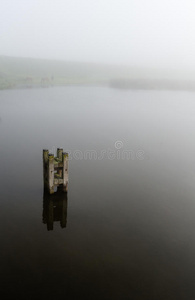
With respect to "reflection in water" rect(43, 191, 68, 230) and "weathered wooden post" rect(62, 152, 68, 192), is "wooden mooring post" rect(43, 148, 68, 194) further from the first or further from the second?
"reflection in water" rect(43, 191, 68, 230)

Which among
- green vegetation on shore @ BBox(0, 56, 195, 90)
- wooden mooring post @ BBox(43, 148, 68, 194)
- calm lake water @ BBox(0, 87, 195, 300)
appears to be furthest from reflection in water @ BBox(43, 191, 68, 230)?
green vegetation on shore @ BBox(0, 56, 195, 90)

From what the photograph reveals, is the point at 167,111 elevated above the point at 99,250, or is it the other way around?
the point at 167,111

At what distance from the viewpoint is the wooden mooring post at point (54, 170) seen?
595 inches

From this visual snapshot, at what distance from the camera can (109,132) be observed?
31406 millimetres

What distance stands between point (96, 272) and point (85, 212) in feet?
14.3

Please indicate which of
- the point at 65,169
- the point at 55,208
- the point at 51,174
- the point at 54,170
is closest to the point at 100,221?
the point at 55,208

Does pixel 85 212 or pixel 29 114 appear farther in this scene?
pixel 29 114

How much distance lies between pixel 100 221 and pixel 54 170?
3.81 m

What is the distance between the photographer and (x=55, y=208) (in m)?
15.0

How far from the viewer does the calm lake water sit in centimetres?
1019

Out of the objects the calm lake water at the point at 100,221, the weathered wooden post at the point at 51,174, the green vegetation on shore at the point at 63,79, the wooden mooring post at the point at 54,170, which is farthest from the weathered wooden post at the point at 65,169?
the green vegetation on shore at the point at 63,79

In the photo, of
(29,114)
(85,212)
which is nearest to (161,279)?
(85,212)

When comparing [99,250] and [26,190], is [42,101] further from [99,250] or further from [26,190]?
[99,250]

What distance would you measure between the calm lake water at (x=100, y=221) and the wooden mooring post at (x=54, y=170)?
26.2 inches
